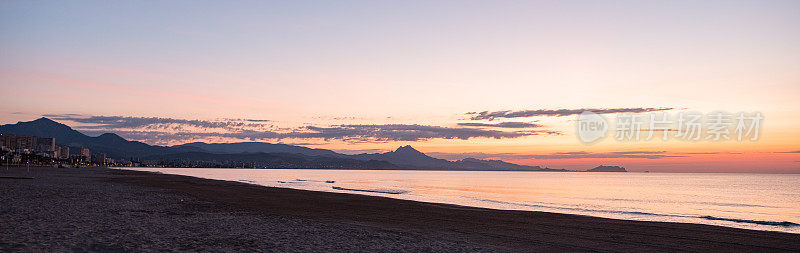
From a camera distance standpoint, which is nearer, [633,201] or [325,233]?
[325,233]

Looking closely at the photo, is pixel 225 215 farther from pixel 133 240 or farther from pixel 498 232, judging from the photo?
pixel 498 232

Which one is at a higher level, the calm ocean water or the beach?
the beach

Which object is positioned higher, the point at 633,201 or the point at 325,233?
the point at 325,233

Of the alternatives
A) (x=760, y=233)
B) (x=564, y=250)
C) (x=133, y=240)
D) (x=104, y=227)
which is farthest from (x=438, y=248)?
(x=760, y=233)

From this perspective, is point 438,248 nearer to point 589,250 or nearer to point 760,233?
point 589,250

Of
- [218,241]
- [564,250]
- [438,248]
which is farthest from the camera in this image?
[564,250]

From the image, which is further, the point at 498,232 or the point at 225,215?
the point at 225,215

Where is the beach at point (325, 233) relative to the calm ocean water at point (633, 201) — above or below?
above

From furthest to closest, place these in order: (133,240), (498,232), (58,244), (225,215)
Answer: (225,215) < (498,232) < (133,240) < (58,244)

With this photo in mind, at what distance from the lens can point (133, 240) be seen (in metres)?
14.2

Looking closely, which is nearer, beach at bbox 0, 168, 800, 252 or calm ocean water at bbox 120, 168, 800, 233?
beach at bbox 0, 168, 800, 252

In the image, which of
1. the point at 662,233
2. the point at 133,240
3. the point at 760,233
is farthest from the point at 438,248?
the point at 760,233

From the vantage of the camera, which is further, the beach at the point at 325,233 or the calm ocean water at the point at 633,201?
the calm ocean water at the point at 633,201

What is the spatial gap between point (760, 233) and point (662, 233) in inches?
219
